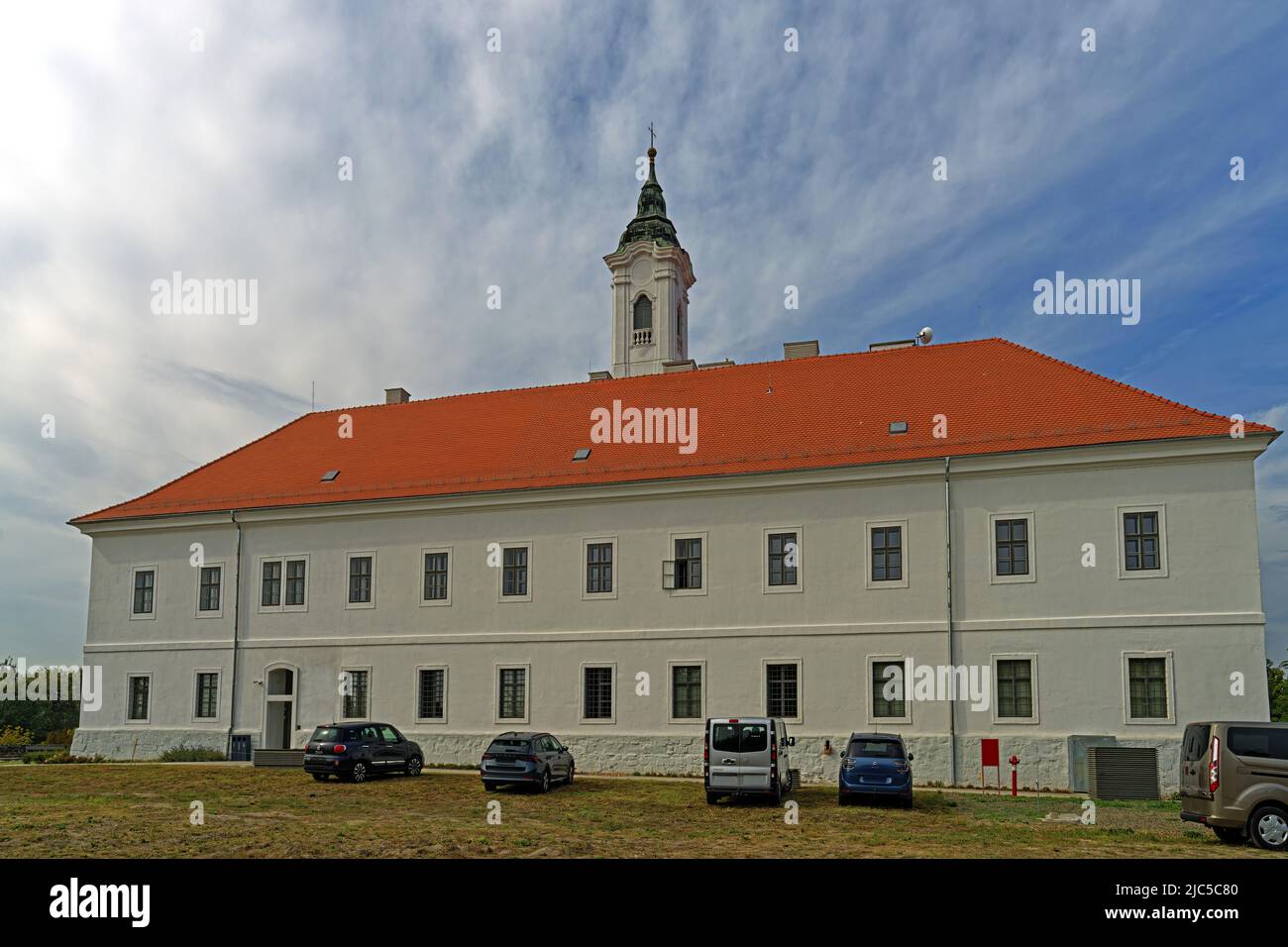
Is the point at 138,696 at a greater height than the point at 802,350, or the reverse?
the point at 802,350

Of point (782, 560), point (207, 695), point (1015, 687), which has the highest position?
point (782, 560)

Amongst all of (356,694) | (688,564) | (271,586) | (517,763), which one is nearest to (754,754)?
(517,763)

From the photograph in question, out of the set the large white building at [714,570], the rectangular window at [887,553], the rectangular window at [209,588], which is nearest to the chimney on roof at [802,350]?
the large white building at [714,570]

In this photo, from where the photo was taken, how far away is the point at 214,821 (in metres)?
18.5

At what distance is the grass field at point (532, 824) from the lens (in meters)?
15.2

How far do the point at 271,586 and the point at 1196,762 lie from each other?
2701cm

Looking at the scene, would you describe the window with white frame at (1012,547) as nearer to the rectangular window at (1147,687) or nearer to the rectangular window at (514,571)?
the rectangular window at (1147,687)

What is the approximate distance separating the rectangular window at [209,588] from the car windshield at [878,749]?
21671 mm

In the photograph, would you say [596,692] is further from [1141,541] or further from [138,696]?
[138,696]

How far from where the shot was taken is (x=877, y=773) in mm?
21781

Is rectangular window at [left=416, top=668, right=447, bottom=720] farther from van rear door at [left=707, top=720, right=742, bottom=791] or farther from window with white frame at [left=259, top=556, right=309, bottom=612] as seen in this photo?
van rear door at [left=707, top=720, right=742, bottom=791]

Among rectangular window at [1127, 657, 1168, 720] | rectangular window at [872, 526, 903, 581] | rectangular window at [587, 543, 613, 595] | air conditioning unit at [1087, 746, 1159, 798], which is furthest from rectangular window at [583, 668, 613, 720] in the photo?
rectangular window at [1127, 657, 1168, 720]

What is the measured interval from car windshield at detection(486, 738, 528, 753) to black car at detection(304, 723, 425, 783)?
3.75m
